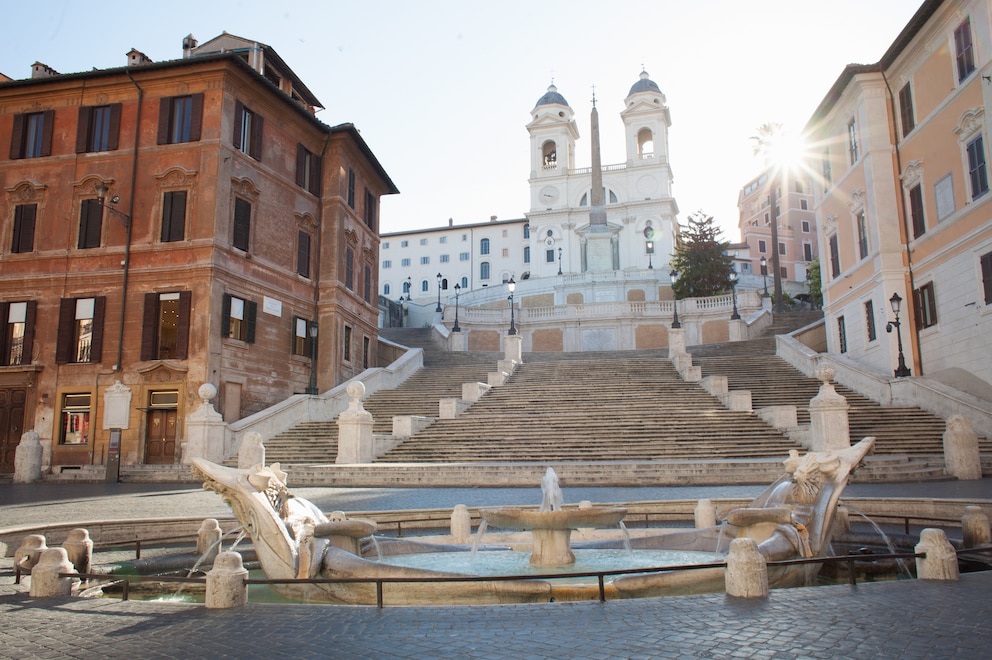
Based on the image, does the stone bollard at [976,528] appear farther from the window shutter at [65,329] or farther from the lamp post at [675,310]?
the lamp post at [675,310]

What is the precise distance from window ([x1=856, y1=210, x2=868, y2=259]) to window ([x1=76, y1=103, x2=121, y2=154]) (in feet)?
91.9

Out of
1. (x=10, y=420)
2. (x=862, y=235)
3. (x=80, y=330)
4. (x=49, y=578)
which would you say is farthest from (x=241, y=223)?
(x=862, y=235)

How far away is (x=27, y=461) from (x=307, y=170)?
50.2ft

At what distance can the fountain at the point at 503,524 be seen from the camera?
22.1 feet

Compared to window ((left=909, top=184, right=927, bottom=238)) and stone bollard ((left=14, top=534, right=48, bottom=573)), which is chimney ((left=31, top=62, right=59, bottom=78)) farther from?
window ((left=909, top=184, right=927, bottom=238))

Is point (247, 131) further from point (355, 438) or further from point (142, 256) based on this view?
point (355, 438)

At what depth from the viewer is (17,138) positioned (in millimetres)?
27797

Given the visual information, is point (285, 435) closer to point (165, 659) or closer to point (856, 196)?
point (165, 659)

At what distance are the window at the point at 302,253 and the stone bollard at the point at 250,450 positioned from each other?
496 inches

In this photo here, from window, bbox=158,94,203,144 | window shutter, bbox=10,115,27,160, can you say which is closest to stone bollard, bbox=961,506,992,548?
window, bbox=158,94,203,144

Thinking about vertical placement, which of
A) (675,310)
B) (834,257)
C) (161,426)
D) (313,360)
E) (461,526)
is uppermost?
(834,257)

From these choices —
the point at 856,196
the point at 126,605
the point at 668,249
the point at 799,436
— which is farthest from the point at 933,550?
the point at 668,249

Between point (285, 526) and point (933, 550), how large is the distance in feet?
19.9

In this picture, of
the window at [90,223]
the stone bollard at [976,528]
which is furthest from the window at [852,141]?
the window at [90,223]
